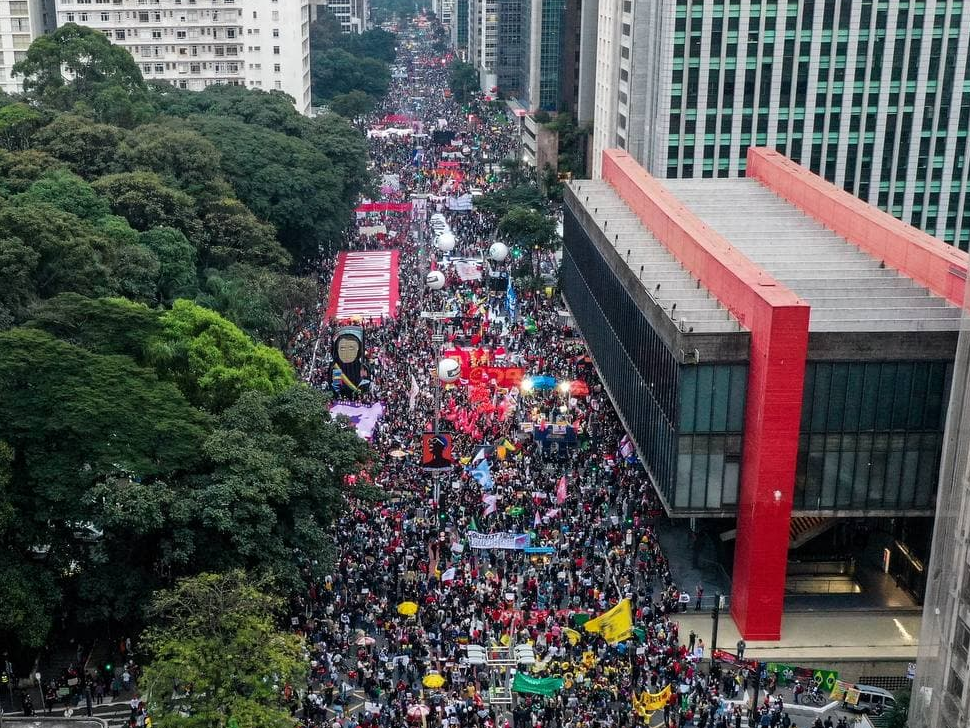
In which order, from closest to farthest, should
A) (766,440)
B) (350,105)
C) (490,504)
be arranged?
(766,440)
(490,504)
(350,105)

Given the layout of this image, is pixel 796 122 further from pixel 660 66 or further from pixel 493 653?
pixel 493 653

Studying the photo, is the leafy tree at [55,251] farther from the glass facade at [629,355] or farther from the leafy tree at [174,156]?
the glass facade at [629,355]

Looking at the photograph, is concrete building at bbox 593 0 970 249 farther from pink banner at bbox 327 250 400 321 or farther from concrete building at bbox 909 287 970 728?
concrete building at bbox 909 287 970 728

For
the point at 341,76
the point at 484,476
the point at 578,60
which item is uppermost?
the point at 578,60

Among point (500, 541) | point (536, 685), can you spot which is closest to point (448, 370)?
point (500, 541)

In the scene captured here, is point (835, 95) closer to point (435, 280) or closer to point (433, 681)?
point (435, 280)

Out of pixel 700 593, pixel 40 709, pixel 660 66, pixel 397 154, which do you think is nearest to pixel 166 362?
pixel 40 709

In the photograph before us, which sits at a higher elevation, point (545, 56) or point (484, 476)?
point (545, 56)
